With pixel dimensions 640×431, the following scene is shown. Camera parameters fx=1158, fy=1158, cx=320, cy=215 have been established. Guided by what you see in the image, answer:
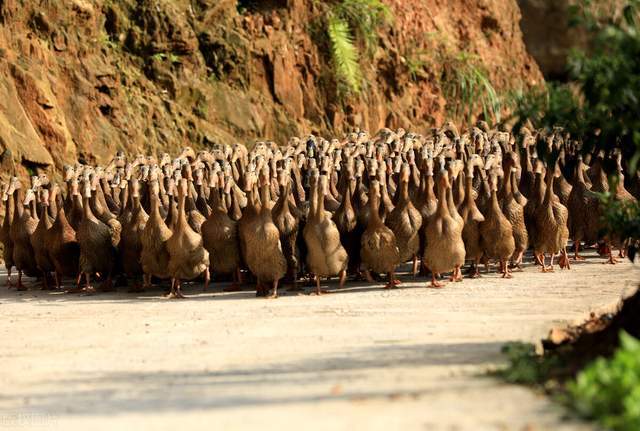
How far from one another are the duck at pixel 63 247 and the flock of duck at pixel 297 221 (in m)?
0.02

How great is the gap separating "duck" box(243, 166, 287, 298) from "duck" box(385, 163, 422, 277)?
5.35ft

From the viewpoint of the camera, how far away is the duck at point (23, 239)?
16.9 metres

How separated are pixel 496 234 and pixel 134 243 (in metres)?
4.90

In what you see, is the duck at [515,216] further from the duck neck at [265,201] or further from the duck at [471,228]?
the duck neck at [265,201]

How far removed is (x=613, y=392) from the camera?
6.93m

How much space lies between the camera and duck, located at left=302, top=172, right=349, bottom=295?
48.3ft

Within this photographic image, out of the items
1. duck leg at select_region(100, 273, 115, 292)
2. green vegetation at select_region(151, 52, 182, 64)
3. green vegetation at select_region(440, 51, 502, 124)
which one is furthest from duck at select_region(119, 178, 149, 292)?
green vegetation at select_region(440, 51, 502, 124)

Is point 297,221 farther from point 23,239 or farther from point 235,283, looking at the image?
point 23,239

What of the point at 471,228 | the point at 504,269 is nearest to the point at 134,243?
the point at 471,228

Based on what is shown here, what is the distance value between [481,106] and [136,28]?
11.9 m

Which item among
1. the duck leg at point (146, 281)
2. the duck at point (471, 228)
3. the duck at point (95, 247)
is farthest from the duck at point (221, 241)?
the duck at point (471, 228)

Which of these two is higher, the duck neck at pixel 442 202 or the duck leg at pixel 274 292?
the duck neck at pixel 442 202

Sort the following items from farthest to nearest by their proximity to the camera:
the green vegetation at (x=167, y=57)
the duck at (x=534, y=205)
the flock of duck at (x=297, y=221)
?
the green vegetation at (x=167, y=57), the duck at (x=534, y=205), the flock of duck at (x=297, y=221)

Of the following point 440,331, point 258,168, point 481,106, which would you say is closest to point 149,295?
point 258,168
